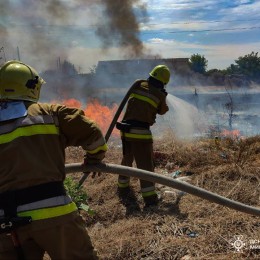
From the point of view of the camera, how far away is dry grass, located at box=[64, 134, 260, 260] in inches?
142

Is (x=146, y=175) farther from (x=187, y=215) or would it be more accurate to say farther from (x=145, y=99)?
(x=145, y=99)

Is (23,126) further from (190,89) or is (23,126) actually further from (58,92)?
(190,89)

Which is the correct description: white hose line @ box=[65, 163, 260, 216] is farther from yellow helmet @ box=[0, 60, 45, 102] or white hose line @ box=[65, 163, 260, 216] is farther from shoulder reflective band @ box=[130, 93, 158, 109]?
shoulder reflective band @ box=[130, 93, 158, 109]

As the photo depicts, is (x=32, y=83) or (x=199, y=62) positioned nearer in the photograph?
(x=32, y=83)

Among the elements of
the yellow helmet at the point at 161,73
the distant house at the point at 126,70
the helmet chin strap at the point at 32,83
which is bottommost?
the helmet chin strap at the point at 32,83

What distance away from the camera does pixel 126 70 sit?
28.8 m

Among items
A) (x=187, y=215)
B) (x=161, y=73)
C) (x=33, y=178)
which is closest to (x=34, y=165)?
(x=33, y=178)

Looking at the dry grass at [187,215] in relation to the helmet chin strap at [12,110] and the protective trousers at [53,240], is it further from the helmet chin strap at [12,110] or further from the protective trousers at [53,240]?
the helmet chin strap at [12,110]

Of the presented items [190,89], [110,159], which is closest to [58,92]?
[190,89]

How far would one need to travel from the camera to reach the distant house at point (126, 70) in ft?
Answer: 93.6

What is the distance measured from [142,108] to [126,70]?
943 inches

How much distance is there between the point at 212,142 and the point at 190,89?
2114cm

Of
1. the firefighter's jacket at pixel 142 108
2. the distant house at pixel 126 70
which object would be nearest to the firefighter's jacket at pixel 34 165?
the firefighter's jacket at pixel 142 108

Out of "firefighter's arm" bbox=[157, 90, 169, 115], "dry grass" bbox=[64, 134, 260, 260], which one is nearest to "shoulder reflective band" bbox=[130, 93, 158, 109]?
"firefighter's arm" bbox=[157, 90, 169, 115]
